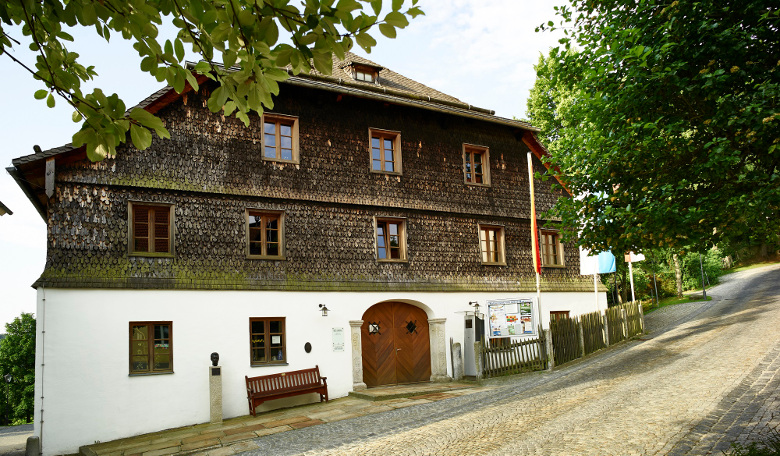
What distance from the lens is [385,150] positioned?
18.0 metres

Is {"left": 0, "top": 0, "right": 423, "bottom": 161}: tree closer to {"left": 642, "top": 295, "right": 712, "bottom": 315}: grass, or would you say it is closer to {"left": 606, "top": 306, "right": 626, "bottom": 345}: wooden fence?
{"left": 606, "top": 306, "right": 626, "bottom": 345}: wooden fence

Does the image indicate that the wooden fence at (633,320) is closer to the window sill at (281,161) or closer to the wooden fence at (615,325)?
the wooden fence at (615,325)

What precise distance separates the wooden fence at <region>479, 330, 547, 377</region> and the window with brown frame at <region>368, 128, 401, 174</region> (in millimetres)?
6024

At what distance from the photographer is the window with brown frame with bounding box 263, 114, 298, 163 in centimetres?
1602

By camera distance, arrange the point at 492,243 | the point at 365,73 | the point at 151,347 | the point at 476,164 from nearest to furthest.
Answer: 1. the point at 151,347
2. the point at 365,73
3. the point at 492,243
4. the point at 476,164

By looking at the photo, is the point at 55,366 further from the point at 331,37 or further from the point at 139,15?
the point at 331,37

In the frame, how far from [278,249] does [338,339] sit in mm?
2939

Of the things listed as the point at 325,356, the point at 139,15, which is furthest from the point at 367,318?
the point at 139,15

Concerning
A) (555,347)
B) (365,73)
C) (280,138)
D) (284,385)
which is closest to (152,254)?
(284,385)

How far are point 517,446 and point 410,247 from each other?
9970 mm

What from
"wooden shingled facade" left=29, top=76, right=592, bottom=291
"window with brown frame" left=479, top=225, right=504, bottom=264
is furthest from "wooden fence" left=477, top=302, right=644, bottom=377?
"window with brown frame" left=479, top=225, right=504, bottom=264

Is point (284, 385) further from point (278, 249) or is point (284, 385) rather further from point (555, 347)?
point (555, 347)

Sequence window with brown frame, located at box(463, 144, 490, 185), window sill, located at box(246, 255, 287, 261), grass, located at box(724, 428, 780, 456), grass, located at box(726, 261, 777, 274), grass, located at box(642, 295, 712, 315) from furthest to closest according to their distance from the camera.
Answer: grass, located at box(726, 261, 777, 274) < grass, located at box(642, 295, 712, 315) < window with brown frame, located at box(463, 144, 490, 185) < window sill, located at box(246, 255, 287, 261) < grass, located at box(724, 428, 780, 456)

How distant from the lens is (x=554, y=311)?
67.0ft
